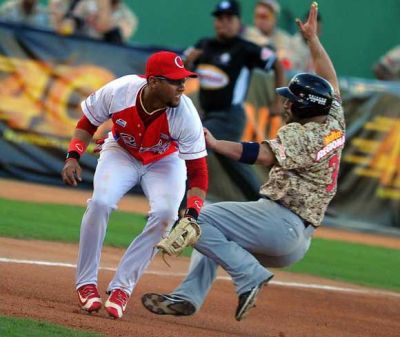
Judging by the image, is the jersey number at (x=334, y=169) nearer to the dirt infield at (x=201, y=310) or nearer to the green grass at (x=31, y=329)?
the dirt infield at (x=201, y=310)

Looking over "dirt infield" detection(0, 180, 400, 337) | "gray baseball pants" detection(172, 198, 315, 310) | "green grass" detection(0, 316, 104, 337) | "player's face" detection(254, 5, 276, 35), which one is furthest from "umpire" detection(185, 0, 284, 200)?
"green grass" detection(0, 316, 104, 337)

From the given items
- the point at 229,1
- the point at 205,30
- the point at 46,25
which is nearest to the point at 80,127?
the point at 229,1

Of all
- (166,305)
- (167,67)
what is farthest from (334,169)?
(166,305)

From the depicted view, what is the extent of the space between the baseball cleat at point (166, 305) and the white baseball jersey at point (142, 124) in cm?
85

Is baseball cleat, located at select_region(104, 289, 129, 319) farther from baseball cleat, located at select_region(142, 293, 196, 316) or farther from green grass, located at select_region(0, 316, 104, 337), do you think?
green grass, located at select_region(0, 316, 104, 337)

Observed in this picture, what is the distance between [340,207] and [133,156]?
834 centimetres

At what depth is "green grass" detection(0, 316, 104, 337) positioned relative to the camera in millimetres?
5602

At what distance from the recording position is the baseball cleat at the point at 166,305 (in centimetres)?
687

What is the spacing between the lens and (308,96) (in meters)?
6.64

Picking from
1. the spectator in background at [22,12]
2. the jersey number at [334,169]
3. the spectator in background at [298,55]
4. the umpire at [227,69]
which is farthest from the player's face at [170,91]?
the spectator in background at [298,55]

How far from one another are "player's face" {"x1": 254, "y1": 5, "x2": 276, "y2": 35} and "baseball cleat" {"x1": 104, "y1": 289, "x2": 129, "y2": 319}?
30.0 feet

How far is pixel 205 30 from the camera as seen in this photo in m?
18.6

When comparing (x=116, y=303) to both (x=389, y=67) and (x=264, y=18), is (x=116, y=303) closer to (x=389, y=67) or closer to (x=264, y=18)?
(x=264, y=18)

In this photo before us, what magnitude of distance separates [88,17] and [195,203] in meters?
9.70
